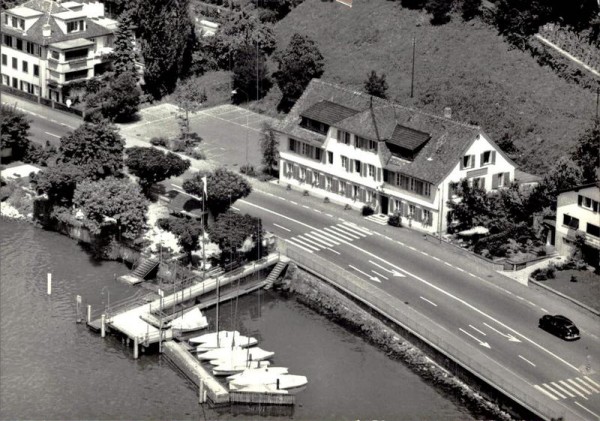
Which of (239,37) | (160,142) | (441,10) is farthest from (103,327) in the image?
(441,10)

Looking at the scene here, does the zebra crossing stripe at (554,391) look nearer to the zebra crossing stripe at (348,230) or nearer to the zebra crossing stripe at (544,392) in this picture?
the zebra crossing stripe at (544,392)

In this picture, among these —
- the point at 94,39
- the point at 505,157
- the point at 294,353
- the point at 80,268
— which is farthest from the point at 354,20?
the point at 294,353

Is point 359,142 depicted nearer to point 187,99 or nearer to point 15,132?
point 187,99

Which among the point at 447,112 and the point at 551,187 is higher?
the point at 447,112

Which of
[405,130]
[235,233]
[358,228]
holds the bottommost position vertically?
[358,228]

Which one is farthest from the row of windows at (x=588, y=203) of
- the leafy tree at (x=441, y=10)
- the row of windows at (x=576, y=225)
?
the leafy tree at (x=441, y=10)

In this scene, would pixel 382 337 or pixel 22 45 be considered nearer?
pixel 382 337

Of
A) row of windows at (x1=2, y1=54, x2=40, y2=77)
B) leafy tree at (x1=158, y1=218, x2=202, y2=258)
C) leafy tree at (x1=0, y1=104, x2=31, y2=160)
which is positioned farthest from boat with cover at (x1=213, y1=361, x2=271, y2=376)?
row of windows at (x1=2, y1=54, x2=40, y2=77)
